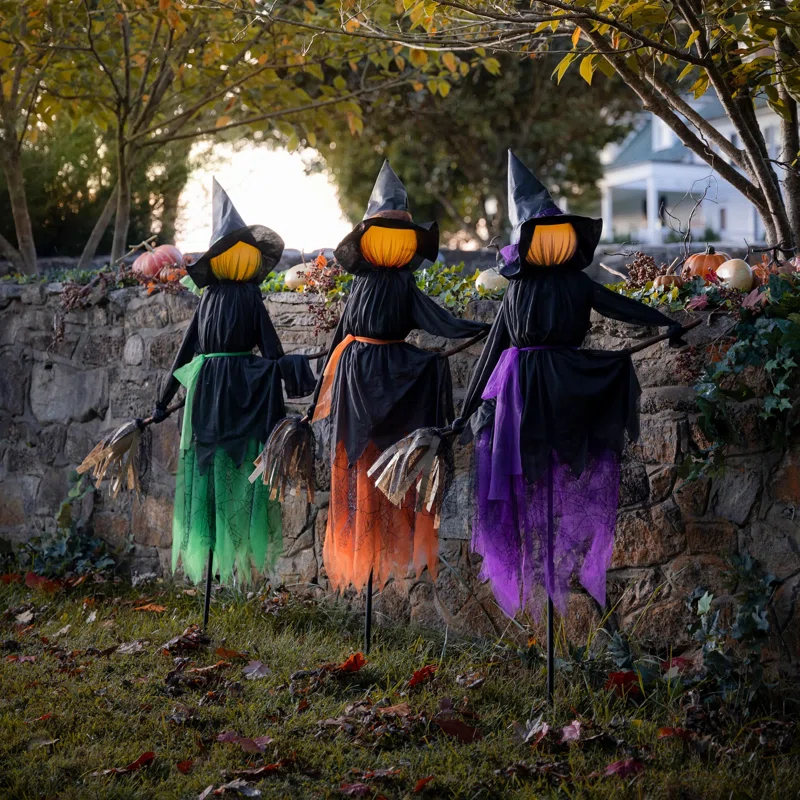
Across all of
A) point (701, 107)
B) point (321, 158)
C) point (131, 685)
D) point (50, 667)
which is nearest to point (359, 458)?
point (131, 685)

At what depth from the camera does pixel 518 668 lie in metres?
3.83

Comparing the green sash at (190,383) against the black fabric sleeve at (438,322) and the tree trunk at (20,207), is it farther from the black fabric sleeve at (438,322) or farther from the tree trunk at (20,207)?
the tree trunk at (20,207)

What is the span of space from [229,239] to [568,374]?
5.31 feet

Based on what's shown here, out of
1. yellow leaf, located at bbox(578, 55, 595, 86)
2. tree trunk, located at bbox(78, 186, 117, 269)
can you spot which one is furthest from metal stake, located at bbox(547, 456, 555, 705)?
tree trunk, located at bbox(78, 186, 117, 269)

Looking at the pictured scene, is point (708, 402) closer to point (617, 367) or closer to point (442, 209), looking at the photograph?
point (617, 367)

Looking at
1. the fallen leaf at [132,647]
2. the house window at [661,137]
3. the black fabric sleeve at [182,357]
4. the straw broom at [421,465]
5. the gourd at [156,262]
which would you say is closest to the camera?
the straw broom at [421,465]

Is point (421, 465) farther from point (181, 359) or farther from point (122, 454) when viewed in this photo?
point (122, 454)

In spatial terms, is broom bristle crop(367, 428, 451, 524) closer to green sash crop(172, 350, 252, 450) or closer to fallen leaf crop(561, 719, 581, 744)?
fallen leaf crop(561, 719, 581, 744)

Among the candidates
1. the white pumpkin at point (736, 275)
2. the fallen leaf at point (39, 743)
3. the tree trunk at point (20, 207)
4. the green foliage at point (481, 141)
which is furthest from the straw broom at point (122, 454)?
the green foliage at point (481, 141)

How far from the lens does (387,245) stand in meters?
3.78

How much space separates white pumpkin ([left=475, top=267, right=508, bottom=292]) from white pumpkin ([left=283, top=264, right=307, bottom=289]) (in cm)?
97

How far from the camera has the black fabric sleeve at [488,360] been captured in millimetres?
3525

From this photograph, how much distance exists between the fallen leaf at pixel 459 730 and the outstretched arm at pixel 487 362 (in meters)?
0.98

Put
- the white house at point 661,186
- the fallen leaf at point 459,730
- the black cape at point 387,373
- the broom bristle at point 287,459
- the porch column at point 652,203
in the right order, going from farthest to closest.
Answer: the porch column at point 652,203
the white house at point 661,186
the broom bristle at point 287,459
the black cape at point 387,373
the fallen leaf at point 459,730
